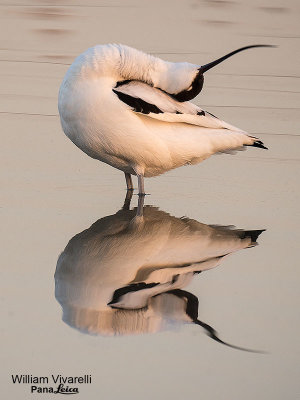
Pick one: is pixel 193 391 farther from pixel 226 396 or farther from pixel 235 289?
pixel 235 289

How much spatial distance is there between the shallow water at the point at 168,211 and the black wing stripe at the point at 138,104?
32.8 inches

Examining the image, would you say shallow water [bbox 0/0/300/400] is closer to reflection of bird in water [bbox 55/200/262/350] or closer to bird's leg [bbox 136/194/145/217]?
reflection of bird in water [bbox 55/200/262/350]

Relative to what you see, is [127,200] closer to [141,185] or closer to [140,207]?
[141,185]

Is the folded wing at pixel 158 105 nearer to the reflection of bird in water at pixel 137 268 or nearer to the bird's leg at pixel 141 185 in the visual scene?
the bird's leg at pixel 141 185

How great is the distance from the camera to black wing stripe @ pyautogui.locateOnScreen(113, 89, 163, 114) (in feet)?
28.9

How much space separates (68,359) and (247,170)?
5021 millimetres

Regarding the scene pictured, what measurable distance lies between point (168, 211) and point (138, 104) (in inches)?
37.4

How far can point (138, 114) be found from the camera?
355 inches

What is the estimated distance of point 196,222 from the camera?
8469 millimetres

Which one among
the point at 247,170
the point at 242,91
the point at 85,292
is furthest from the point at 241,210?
the point at 242,91

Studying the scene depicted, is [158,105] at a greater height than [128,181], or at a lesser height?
greater

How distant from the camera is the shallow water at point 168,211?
562 centimetres

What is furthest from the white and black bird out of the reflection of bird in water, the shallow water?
the reflection of bird in water

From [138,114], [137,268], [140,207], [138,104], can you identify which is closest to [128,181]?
[140,207]
